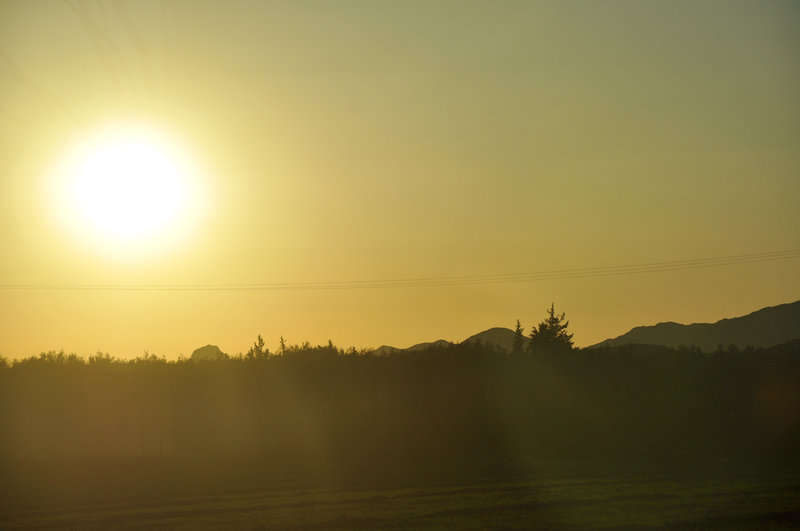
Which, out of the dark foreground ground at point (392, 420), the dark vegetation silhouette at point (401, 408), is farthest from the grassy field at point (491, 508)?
the dark vegetation silhouette at point (401, 408)

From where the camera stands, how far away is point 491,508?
2288 centimetres

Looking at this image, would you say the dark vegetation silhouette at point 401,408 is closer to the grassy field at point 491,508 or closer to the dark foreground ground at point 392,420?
the dark foreground ground at point 392,420

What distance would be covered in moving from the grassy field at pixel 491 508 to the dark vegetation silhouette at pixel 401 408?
488 inches

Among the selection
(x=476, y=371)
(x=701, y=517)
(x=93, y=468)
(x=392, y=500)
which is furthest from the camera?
(x=476, y=371)

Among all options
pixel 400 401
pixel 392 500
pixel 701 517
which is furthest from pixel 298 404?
pixel 701 517

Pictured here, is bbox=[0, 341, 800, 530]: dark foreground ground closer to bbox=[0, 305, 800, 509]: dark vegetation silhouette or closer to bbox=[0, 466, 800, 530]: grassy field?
bbox=[0, 305, 800, 509]: dark vegetation silhouette

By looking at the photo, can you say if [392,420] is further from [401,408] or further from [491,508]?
[491,508]

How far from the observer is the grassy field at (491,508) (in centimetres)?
2039

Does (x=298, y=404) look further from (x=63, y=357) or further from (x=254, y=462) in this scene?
(x=63, y=357)

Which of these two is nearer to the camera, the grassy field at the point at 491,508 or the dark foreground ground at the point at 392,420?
the grassy field at the point at 491,508

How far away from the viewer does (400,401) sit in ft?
157

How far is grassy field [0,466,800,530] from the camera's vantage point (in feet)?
66.9

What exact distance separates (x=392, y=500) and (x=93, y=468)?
20022 mm

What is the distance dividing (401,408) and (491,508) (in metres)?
24.9
